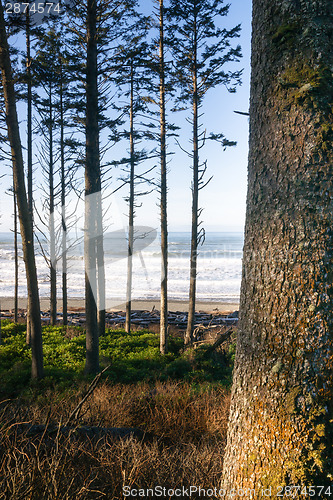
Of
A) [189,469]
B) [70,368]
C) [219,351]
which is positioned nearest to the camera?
[189,469]

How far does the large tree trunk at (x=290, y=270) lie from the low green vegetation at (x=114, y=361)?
7123 mm

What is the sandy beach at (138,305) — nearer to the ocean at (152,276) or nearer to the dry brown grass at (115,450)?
the ocean at (152,276)

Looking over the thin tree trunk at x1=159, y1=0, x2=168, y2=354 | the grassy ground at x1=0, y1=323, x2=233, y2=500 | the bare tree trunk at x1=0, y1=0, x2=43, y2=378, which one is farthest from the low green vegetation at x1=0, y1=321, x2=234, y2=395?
the bare tree trunk at x1=0, y1=0, x2=43, y2=378

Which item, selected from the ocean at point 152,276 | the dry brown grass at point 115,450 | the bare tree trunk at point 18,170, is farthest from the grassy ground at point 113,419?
the ocean at point 152,276

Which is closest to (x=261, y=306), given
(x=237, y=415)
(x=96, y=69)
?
(x=237, y=415)

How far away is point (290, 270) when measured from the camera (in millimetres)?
1939

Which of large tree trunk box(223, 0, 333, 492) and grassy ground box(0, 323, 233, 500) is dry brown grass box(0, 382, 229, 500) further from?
large tree trunk box(223, 0, 333, 492)

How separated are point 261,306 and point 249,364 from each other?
375 mm

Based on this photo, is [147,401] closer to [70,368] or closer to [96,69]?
[70,368]

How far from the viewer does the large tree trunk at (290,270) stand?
6.00 feet

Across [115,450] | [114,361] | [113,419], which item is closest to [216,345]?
[114,361]

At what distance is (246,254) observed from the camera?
2244mm

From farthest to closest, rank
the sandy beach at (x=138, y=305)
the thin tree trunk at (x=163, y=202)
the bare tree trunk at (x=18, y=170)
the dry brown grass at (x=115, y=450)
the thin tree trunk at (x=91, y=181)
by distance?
1. the sandy beach at (x=138, y=305)
2. the thin tree trunk at (x=163, y=202)
3. the thin tree trunk at (x=91, y=181)
4. the bare tree trunk at (x=18, y=170)
5. the dry brown grass at (x=115, y=450)

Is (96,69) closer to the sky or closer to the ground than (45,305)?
closer to the sky
